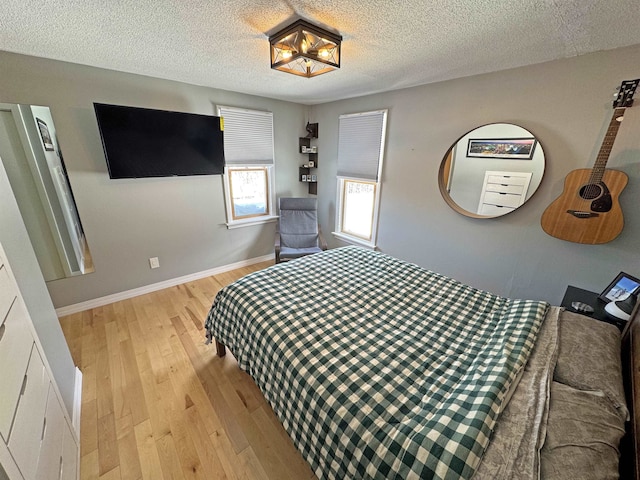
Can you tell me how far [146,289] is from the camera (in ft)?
9.18

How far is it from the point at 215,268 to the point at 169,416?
6.39ft

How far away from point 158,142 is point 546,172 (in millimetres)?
3297

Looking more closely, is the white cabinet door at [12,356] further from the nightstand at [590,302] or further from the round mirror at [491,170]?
the round mirror at [491,170]

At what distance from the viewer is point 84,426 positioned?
4.75 feet

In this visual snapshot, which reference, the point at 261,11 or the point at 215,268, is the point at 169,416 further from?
the point at 261,11

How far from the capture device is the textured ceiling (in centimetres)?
117

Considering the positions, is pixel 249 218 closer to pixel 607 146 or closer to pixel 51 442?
pixel 51 442

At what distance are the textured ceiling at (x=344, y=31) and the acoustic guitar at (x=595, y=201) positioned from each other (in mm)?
443

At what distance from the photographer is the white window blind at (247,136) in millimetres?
2867

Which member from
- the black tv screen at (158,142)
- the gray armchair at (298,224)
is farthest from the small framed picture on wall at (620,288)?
the black tv screen at (158,142)

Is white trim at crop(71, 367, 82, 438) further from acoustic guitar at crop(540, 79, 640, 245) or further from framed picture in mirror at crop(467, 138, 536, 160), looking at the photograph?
framed picture in mirror at crop(467, 138, 536, 160)

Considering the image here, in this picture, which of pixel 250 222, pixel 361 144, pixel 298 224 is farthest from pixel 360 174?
pixel 250 222

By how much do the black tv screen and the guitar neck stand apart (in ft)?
10.2

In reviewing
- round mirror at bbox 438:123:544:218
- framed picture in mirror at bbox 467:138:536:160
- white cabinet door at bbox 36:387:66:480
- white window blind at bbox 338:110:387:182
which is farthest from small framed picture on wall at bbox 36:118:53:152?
framed picture in mirror at bbox 467:138:536:160
